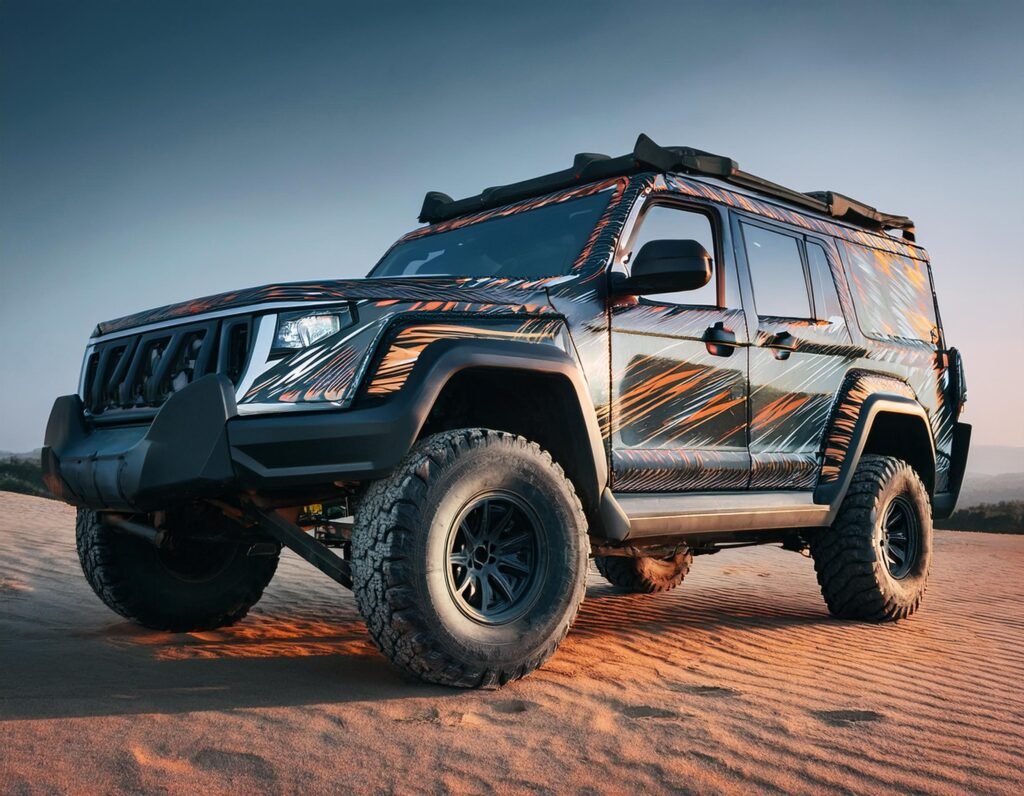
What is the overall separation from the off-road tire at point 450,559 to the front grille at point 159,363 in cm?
78

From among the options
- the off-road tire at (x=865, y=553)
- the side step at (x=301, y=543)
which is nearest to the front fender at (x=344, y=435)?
the side step at (x=301, y=543)

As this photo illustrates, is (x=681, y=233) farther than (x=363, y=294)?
Yes

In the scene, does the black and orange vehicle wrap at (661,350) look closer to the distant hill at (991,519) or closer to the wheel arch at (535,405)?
the wheel arch at (535,405)

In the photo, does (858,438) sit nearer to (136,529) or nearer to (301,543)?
(301,543)

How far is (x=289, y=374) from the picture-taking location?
3.63m

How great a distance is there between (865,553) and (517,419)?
2.79 m

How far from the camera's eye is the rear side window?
21.5ft

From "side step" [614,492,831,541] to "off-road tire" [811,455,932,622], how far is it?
0.31m

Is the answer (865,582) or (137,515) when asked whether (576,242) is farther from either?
(865,582)

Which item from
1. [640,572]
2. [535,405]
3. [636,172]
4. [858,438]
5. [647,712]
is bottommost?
[640,572]

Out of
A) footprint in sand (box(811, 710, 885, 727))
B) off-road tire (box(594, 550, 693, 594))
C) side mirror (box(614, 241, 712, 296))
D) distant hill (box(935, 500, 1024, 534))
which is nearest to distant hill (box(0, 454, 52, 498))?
off-road tire (box(594, 550, 693, 594))

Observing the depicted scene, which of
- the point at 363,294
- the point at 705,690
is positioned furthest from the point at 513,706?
the point at 363,294

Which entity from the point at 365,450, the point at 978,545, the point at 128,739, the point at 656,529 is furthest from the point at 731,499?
the point at 978,545

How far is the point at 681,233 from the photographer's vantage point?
520cm
